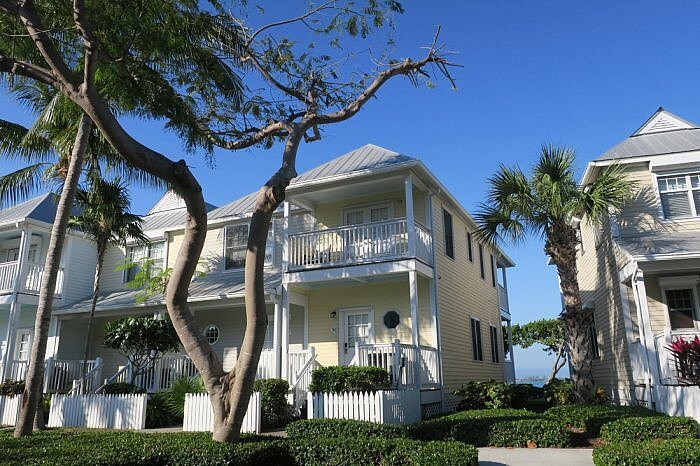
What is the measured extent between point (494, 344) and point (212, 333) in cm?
1157

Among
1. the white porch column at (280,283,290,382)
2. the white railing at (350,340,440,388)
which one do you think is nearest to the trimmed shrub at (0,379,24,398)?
the white porch column at (280,283,290,382)

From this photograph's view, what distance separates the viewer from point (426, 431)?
35.6 ft

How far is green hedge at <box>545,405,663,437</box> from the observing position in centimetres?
1054

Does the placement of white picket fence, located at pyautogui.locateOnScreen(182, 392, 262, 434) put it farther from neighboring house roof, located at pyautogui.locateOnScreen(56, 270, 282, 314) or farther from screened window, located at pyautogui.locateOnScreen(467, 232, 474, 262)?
screened window, located at pyautogui.locateOnScreen(467, 232, 474, 262)

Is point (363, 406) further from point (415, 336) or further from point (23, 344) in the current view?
point (23, 344)

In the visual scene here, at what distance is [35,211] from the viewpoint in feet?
66.8

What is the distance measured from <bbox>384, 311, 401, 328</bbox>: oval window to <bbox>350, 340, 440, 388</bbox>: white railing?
5.75 feet

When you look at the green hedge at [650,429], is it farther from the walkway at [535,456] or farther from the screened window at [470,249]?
the screened window at [470,249]

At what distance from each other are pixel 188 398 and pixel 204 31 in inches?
316

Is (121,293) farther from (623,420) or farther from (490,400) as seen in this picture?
(623,420)

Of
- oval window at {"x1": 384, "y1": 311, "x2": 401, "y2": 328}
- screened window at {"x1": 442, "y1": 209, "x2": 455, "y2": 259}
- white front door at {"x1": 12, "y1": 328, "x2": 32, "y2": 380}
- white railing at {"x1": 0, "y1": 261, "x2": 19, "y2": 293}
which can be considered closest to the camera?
oval window at {"x1": 384, "y1": 311, "x2": 401, "y2": 328}

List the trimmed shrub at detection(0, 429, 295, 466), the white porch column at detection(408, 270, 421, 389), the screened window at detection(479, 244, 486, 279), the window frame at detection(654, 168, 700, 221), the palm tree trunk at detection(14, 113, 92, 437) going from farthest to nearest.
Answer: the screened window at detection(479, 244, 486, 279) → the window frame at detection(654, 168, 700, 221) → the white porch column at detection(408, 270, 421, 389) → the palm tree trunk at detection(14, 113, 92, 437) → the trimmed shrub at detection(0, 429, 295, 466)

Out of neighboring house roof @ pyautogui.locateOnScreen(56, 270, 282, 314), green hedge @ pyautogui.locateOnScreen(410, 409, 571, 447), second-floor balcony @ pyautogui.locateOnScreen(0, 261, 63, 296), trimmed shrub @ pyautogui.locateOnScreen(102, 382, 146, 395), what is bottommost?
green hedge @ pyautogui.locateOnScreen(410, 409, 571, 447)

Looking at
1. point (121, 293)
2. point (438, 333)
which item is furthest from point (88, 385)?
point (438, 333)
